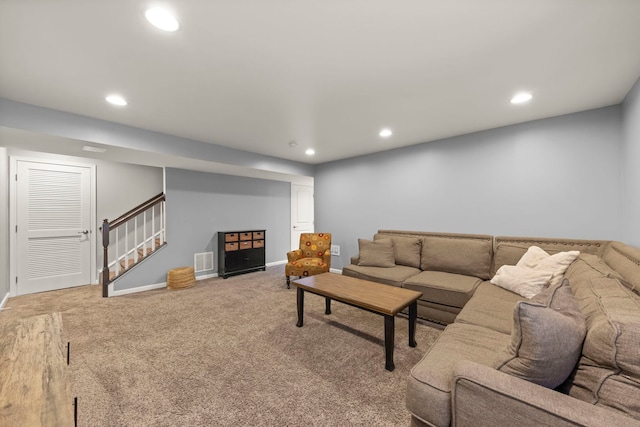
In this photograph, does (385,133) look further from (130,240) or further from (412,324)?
(130,240)

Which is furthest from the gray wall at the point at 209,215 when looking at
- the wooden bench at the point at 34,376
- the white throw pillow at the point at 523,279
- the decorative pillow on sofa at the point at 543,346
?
the decorative pillow on sofa at the point at 543,346

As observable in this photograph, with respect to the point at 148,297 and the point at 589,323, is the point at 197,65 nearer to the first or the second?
the point at 589,323

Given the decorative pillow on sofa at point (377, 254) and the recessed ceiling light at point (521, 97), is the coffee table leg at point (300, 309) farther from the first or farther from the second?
the recessed ceiling light at point (521, 97)

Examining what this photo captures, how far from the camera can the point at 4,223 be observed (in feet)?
10.9

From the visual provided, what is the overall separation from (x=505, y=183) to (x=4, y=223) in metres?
6.50

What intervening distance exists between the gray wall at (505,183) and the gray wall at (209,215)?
6.50 feet

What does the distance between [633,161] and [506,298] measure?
1.61m

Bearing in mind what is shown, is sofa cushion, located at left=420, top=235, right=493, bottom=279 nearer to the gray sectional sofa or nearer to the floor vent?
the gray sectional sofa

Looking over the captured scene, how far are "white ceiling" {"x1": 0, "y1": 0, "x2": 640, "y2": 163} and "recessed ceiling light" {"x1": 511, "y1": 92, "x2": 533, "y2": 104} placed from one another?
2.7 inches

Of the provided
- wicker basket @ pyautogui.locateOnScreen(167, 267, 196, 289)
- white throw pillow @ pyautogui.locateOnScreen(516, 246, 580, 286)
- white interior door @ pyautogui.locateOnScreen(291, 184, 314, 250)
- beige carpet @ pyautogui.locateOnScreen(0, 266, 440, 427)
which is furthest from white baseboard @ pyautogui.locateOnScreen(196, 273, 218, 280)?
white throw pillow @ pyautogui.locateOnScreen(516, 246, 580, 286)

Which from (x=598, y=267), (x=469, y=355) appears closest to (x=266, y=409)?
(x=469, y=355)

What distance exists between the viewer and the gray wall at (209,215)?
166 inches

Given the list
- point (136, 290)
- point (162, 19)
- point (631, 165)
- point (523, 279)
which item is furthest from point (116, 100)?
point (631, 165)

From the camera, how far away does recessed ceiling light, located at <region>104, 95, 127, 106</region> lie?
91.9 inches
